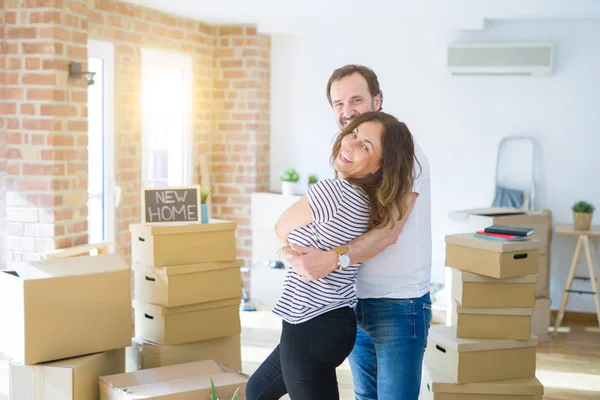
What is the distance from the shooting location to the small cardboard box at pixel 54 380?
3.32m

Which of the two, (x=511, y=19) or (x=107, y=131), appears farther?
(x=511, y=19)

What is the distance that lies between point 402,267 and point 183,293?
5.82ft

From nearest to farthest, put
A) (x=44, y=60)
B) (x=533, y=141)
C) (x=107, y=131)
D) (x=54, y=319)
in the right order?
(x=54, y=319), (x=44, y=60), (x=107, y=131), (x=533, y=141)

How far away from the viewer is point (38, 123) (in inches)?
172

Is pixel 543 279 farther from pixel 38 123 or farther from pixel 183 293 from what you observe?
pixel 38 123

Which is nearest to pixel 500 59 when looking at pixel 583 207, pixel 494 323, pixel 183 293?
pixel 583 207

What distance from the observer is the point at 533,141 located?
6230mm

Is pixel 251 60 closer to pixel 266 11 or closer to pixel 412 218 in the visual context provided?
pixel 266 11

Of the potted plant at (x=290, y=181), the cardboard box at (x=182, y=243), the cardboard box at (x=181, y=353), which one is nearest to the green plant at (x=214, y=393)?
the cardboard box at (x=181, y=353)

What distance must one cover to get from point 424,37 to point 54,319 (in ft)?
13.4

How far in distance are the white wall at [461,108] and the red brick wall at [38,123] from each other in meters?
2.57

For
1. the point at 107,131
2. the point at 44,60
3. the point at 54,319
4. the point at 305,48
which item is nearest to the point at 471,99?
the point at 305,48

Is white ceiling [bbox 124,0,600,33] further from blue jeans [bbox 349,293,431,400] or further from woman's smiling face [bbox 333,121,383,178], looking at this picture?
blue jeans [bbox 349,293,431,400]

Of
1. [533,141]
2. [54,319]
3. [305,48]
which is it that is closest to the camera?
[54,319]
